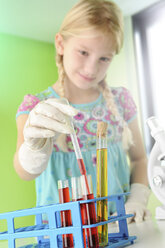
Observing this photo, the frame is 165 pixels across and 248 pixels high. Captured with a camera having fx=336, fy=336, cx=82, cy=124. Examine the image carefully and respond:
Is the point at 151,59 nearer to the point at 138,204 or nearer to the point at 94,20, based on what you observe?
the point at 94,20

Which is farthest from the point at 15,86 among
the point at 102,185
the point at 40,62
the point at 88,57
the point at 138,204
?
the point at 102,185

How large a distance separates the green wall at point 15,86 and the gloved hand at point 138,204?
1804mm

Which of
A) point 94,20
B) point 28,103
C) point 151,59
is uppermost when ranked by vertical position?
point 151,59

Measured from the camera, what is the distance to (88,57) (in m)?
1.04

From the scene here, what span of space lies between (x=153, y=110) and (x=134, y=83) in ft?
0.98

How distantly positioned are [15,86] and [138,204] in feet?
6.98

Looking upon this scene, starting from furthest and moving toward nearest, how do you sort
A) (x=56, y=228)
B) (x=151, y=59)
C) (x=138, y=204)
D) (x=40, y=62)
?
(x=40, y=62) < (x=151, y=59) < (x=138, y=204) < (x=56, y=228)

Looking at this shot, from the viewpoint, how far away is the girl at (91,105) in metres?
1.02

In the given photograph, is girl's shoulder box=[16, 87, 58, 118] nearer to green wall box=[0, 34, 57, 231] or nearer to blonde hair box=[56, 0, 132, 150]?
blonde hair box=[56, 0, 132, 150]

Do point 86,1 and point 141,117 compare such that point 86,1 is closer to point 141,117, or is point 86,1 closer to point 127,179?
point 127,179

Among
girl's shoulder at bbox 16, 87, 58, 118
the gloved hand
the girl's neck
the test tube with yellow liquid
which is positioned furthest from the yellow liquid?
the girl's neck

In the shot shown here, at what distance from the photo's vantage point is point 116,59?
2902 millimetres

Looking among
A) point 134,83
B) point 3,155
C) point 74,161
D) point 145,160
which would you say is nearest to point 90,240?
point 74,161

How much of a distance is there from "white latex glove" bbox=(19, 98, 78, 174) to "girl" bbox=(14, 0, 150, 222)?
226 millimetres
